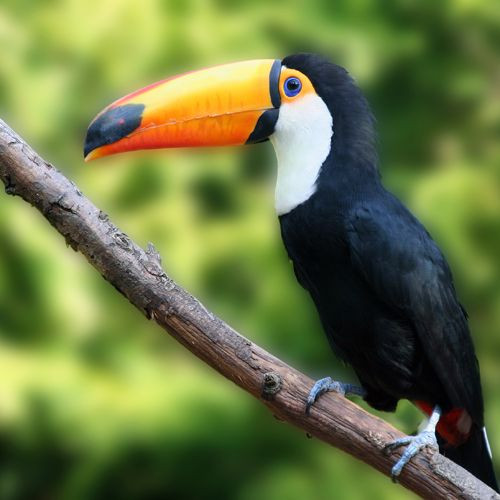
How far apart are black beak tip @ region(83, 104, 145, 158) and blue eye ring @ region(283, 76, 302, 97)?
311 millimetres

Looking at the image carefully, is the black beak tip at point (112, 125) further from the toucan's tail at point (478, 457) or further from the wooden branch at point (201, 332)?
the toucan's tail at point (478, 457)

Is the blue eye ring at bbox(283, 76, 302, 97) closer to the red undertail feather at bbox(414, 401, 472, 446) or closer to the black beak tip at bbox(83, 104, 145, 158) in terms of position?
the black beak tip at bbox(83, 104, 145, 158)

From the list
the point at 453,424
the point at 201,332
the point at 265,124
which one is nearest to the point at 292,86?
the point at 265,124

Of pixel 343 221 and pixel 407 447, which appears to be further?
pixel 343 221

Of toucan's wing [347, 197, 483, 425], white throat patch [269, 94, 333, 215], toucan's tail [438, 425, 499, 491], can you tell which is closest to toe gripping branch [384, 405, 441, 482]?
toucan's wing [347, 197, 483, 425]

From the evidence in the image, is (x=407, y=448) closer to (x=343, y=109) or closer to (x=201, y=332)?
(x=201, y=332)

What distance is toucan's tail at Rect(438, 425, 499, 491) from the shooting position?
2400 millimetres

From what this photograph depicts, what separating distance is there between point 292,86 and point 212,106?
18cm

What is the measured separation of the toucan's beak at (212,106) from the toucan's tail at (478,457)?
79 centimetres

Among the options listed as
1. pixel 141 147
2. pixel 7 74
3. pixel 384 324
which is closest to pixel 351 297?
pixel 384 324

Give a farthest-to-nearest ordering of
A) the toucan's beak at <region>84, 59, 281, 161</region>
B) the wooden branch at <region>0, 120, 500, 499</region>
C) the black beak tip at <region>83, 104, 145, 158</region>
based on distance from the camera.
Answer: the toucan's beak at <region>84, 59, 281, 161</region> → the black beak tip at <region>83, 104, 145, 158</region> → the wooden branch at <region>0, 120, 500, 499</region>

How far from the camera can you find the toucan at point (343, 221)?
2297 mm

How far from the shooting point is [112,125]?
2299mm

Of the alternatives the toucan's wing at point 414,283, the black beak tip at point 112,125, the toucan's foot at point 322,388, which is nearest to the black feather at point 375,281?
the toucan's wing at point 414,283
